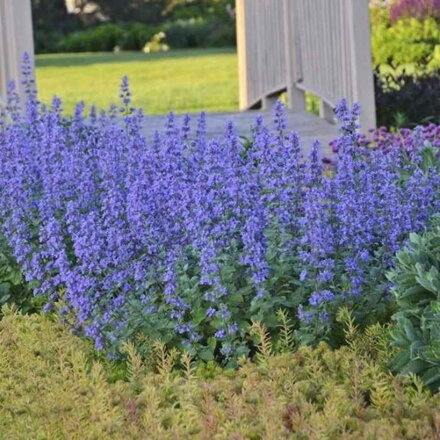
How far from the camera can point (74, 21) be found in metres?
34.2

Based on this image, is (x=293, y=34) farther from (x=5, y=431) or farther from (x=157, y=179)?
(x=5, y=431)

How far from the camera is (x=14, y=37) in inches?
304

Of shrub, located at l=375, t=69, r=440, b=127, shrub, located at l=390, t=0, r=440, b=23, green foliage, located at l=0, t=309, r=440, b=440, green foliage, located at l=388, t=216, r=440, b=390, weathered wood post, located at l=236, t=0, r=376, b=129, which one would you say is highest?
shrub, located at l=390, t=0, r=440, b=23

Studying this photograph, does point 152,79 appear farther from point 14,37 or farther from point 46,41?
point 46,41

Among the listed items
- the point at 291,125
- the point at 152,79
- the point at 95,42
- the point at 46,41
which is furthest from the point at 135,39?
the point at 291,125

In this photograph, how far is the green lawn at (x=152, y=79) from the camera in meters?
15.4

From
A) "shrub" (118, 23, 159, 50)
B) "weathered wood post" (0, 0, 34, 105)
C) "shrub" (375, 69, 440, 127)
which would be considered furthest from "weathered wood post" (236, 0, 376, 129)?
"shrub" (118, 23, 159, 50)

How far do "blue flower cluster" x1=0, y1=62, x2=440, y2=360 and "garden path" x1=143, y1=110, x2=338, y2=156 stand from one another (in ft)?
12.0

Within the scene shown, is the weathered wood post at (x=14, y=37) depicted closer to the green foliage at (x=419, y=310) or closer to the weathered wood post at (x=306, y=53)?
the weathered wood post at (x=306, y=53)

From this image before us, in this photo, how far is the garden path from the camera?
8.55 metres

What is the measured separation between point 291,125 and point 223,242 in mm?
4932

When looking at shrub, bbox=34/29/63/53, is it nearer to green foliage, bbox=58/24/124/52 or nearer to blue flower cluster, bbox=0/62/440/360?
green foliage, bbox=58/24/124/52

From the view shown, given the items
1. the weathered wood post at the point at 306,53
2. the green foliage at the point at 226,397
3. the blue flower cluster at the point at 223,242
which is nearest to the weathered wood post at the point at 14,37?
the weathered wood post at the point at 306,53

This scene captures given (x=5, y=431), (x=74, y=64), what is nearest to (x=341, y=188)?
(x=5, y=431)
